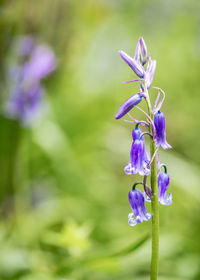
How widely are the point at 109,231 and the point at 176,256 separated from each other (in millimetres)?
664

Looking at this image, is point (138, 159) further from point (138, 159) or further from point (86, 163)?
point (86, 163)

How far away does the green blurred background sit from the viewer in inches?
117

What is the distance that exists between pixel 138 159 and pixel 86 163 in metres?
3.20

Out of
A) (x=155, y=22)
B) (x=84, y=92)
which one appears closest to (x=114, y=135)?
(x=84, y=92)

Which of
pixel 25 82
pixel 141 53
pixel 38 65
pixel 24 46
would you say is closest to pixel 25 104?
pixel 25 82

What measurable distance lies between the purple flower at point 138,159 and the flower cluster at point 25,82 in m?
2.25

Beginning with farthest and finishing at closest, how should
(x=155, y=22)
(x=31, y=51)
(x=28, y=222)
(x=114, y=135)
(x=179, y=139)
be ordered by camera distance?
(x=155, y=22) < (x=179, y=139) < (x=114, y=135) < (x=31, y=51) < (x=28, y=222)

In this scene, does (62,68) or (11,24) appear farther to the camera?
(62,68)

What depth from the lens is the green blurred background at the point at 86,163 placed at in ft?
9.76

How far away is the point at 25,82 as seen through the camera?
3.65m

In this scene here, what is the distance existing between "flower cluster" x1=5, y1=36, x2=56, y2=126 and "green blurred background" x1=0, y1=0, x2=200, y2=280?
117 mm

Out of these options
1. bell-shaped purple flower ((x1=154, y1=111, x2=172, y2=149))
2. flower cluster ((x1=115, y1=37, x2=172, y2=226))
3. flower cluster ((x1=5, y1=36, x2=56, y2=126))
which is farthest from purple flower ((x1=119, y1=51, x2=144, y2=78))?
flower cluster ((x1=5, y1=36, x2=56, y2=126))

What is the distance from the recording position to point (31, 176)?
174 inches

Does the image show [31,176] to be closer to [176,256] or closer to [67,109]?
[67,109]
